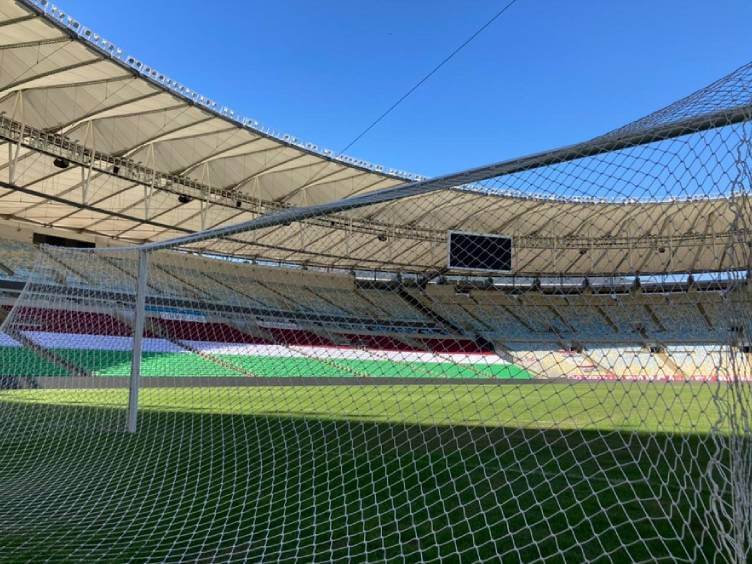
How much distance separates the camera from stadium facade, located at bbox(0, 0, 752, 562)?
3.47 m

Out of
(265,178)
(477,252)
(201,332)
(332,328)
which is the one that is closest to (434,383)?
(332,328)

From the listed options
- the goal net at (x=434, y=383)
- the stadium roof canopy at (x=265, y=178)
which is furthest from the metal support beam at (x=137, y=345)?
the stadium roof canopy at (x=265, y=178)

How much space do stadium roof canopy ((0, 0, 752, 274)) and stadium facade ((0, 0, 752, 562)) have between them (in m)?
0.07

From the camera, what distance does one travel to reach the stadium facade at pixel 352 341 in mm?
3473

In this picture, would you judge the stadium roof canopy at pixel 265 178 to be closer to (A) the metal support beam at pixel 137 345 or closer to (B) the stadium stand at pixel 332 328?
(B) the stadium stand at pixel 332 328

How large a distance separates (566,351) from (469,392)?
2066mm

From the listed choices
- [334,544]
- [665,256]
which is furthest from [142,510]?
[665,256]

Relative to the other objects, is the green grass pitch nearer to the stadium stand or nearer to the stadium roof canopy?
the stadium roof canopy

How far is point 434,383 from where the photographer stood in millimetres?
13758

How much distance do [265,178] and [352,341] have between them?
20.3 feet

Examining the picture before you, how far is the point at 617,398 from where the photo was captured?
8547 millimetres

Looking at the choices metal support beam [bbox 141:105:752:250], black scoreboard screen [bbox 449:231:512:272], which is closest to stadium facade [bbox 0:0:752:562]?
metal support beam [bbox 141:105:752:250]

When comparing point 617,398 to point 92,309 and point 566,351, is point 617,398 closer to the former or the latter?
point 566,351

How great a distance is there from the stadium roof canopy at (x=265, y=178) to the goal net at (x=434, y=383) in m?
0.09
